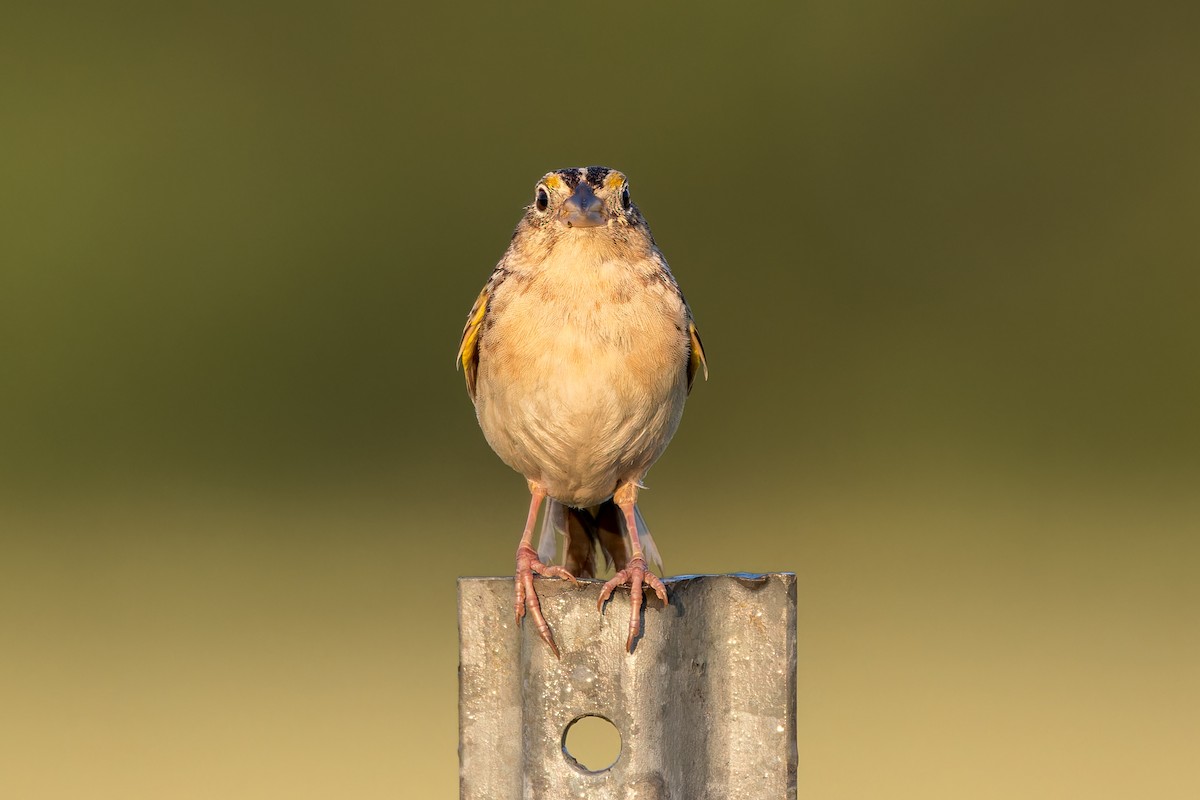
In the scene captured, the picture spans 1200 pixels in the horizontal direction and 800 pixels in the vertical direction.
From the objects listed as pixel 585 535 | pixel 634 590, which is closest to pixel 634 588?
pixel 634 590

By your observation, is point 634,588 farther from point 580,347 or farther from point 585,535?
point 585,535

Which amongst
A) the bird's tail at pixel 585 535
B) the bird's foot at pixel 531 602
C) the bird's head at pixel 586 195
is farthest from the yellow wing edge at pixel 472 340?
the bird's foot at pixel 531 602

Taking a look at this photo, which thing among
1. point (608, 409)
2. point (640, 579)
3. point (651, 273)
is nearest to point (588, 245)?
point (651, 273)

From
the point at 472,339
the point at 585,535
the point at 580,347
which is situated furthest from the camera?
the point at 585,535

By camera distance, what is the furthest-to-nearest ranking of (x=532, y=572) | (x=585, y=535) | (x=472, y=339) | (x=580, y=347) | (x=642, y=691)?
1. (x=585, y=535)
2. (x=472, y=339)
3. (x=580, y=347)
4. (x=532, y=572)
5. (x=642, y=691)

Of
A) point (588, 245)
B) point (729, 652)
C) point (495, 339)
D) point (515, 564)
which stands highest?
point (588, 245)

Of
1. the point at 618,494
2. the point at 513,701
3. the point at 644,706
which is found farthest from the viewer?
the point at 618,494

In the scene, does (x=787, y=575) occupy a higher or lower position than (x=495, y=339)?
lower

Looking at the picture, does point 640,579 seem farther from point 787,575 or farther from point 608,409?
point 608,409
